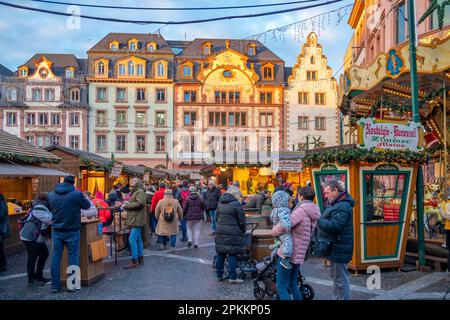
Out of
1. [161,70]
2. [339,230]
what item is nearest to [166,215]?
[339,230]

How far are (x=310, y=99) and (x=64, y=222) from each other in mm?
40999

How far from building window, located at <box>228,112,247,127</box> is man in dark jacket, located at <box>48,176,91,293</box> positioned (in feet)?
131

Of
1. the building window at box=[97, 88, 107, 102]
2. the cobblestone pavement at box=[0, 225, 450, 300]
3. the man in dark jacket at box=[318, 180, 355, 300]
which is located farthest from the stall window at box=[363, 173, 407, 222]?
the building window at box=[97, 88, 107, 102]

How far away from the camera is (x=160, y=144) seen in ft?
155

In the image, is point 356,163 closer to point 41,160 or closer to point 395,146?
point 395,146

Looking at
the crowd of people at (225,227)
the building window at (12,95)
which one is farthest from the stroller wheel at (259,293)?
the building window at (12,95)

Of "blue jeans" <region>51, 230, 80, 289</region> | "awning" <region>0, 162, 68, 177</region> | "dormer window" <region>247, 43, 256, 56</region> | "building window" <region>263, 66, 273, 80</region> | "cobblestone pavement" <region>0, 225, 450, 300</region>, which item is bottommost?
"cobblestone pavement" <region>0, 225, 450, 300</region>

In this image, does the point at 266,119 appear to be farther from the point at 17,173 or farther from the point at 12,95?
the point at 17,173

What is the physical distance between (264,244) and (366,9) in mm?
21152

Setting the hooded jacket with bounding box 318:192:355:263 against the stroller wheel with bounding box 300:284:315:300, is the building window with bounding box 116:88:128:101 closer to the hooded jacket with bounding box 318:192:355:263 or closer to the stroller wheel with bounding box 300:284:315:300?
the stroller wheel with bounding box 300:284:315:300

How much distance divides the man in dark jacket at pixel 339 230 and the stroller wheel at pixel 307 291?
0.76 m

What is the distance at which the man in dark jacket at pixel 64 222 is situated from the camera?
7297mm

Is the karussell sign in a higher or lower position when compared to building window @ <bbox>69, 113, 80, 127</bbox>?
lower

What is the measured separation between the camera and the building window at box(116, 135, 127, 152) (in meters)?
47.0
